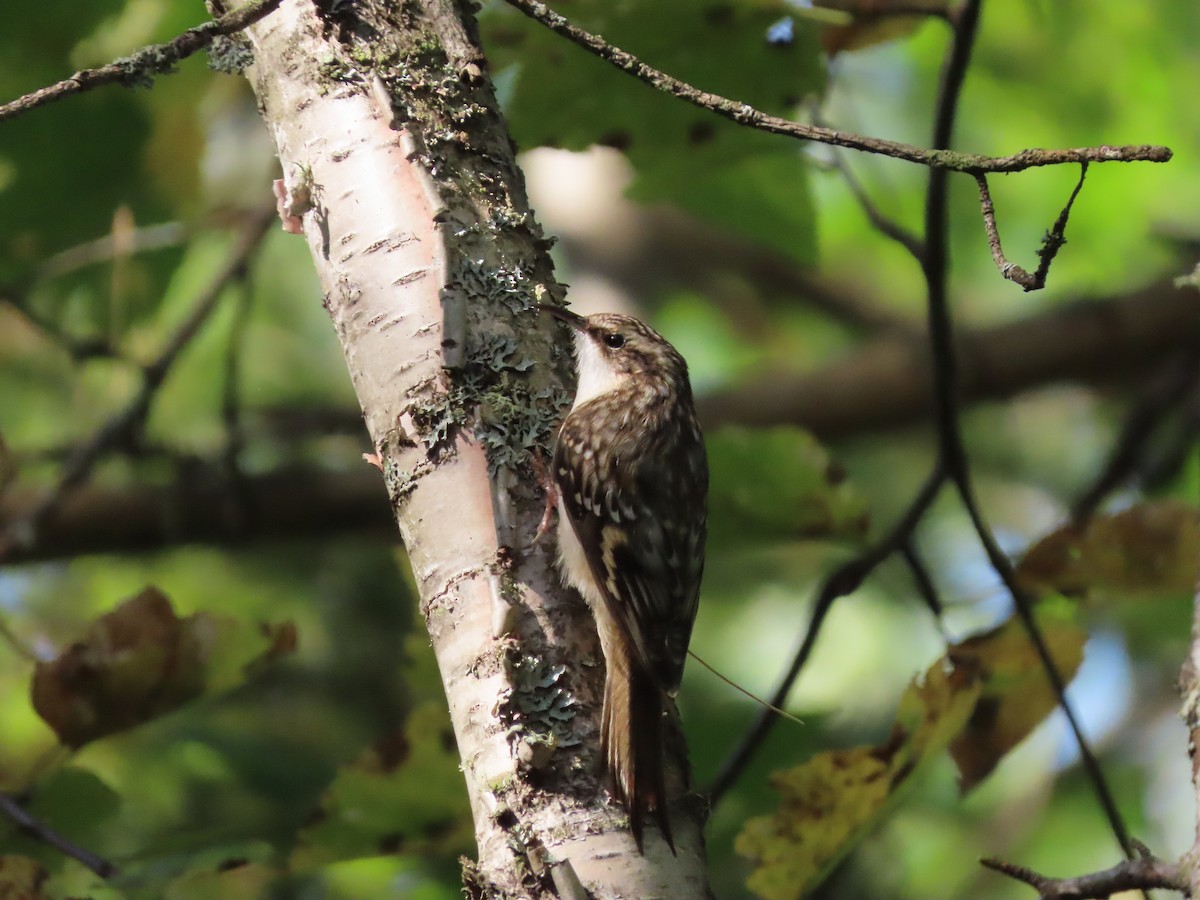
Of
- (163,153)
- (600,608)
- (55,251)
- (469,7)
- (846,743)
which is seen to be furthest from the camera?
(846,743)

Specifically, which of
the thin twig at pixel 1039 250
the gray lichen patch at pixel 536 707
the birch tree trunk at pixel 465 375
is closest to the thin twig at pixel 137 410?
the birch tree trunk at pixel 465 375

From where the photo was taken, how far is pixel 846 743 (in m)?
3.67

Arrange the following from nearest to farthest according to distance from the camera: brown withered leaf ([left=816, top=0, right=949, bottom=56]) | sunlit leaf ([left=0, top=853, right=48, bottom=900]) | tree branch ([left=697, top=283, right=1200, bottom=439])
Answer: sunlit leaf ([left=0, top=853, right=48, bottom=900]) < brown withered leaf ([left=816, top=0, right=949, bottom=56]) < tree branch ([left=697, top=283, right=1200, bottom=439])

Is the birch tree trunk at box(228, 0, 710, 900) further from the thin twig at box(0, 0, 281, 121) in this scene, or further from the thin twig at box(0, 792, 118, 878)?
the thin twig at box(0, 792, 118, 878)

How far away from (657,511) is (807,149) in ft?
2.60

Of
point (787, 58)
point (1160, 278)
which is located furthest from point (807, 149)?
point (1160, 278)

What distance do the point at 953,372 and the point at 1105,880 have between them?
128 cm

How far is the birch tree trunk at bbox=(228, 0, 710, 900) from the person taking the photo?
1.49 m

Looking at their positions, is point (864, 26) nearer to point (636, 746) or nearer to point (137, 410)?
point (636, 746)

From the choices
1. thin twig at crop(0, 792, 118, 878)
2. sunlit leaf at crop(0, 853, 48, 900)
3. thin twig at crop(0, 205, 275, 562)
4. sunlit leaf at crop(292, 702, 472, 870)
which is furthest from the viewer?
thin twig at crop(0, 205, 275, 562)

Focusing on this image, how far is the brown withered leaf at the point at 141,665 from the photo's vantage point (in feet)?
6.82

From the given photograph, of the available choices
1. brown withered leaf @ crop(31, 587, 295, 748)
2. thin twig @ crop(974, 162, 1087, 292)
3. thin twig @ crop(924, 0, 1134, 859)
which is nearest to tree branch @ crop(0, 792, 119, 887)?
brown withered leaf @ crop(31, 587, 295, 748)

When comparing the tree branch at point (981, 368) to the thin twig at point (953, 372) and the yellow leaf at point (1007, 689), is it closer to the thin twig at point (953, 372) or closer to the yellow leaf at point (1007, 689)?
the thin twig at point (953, 372)

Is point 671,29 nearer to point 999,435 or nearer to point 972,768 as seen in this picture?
point 972,768
